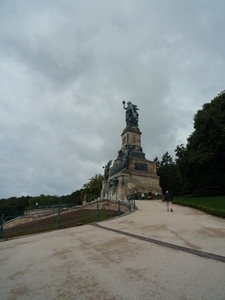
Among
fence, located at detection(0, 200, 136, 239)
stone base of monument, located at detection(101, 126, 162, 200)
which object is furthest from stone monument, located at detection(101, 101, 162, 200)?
fence, located at detection(0, 200, 136, 239)

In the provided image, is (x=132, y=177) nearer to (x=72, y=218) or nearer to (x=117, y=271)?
(x=72, y=218)

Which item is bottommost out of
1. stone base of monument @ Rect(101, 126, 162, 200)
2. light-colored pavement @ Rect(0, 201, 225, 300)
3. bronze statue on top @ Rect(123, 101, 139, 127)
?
light-colored pavement @ Rect(0, 201, 225, 300)

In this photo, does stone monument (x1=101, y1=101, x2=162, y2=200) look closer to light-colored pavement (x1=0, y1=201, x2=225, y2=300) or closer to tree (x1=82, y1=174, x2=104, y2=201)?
tree (x1=82, y1=174, x2=104, y2=201)

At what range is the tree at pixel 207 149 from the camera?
26203mm

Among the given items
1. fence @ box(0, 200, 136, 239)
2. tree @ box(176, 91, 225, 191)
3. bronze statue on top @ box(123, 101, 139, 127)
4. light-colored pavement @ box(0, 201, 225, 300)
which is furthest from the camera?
bronze statue on top @ box(123, 101, 139, 127)

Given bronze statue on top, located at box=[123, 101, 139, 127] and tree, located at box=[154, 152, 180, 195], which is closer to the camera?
bronze statue on top, located at box=[123, 101, 139, 127]

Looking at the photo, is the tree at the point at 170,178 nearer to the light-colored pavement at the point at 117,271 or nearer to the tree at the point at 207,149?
the tree at the point at 207,149

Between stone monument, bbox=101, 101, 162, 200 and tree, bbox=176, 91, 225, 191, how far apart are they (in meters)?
6.55

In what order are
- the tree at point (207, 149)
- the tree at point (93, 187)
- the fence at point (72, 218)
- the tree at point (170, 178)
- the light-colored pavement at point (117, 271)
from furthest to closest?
the tree at point (93, 187) → the tree at point (170, 178) → the tree at point (207, 149) → the fence at point (72, 218) → the light-colored pavement at point (117, 271)

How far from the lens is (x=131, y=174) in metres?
32.6

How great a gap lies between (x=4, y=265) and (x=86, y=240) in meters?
2.75

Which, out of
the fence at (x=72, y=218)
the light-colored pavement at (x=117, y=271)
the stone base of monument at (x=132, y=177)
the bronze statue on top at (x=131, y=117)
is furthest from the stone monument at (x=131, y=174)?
the light-colored pavement at (x=117, y=271)

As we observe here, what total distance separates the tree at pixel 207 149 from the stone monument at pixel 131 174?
6552 millimetres

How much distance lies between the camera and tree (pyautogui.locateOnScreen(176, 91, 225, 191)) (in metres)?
26.2
